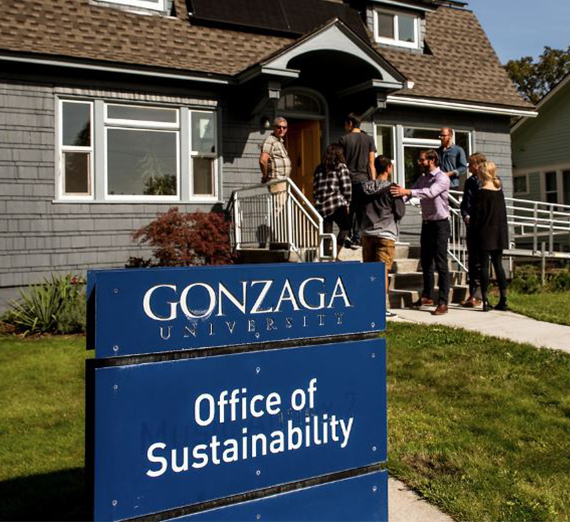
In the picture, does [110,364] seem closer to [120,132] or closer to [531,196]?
[120,132]

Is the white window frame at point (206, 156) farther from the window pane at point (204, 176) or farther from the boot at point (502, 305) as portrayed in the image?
the boot at point (502, 305)

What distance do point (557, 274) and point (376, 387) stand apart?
9.89 m

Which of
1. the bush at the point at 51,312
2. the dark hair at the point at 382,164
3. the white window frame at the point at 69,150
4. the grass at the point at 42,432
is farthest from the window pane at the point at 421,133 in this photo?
the grass at the point at 42,432

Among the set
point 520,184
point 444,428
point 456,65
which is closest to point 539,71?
point 520,184

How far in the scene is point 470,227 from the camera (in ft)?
27.2

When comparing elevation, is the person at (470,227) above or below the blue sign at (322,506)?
above

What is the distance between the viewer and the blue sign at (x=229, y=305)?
6.93 feet

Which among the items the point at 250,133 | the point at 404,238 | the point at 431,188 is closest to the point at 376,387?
the point at 431,188

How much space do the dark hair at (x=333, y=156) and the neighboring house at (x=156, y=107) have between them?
7.57 feet

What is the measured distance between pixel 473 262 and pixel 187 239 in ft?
13.4

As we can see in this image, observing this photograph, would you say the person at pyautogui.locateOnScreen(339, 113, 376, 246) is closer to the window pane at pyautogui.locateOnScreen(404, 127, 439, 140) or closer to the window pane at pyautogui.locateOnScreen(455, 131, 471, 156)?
the window pane at pyautogui.locateOnScreen(404, 127, 439, 140)

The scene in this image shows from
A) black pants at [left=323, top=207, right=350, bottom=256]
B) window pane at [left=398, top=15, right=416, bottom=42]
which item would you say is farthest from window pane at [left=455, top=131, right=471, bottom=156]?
black pants at [left=323, top=207, right=350, bottom=256]

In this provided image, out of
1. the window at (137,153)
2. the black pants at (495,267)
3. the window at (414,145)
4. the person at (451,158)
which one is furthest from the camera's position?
the window at (414,145)

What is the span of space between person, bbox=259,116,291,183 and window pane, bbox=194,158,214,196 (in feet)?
5.76
